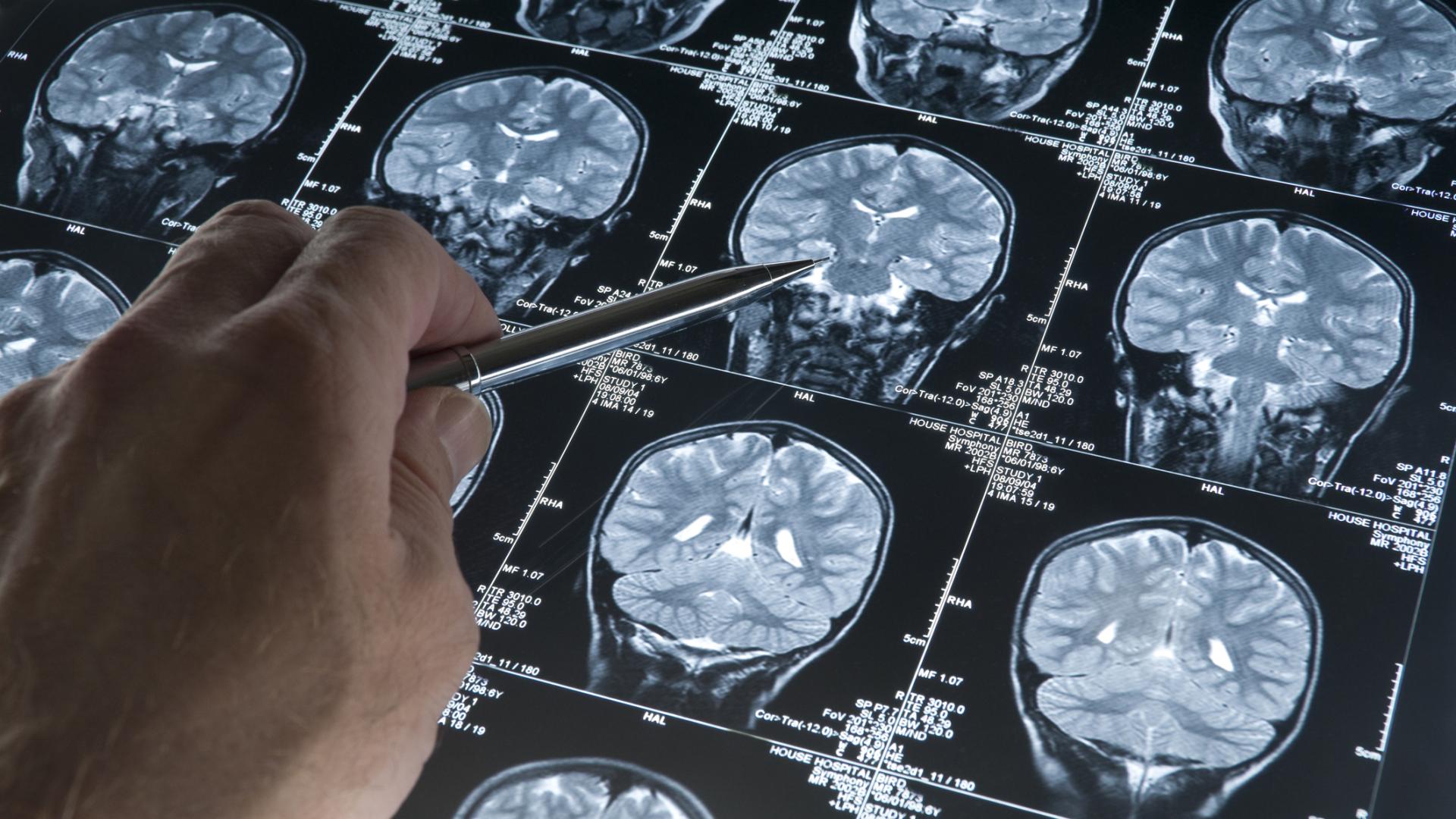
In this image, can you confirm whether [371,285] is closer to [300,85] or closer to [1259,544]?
[1259,544]

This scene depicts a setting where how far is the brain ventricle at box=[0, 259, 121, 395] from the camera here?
143cm

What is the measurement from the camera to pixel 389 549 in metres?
0.77

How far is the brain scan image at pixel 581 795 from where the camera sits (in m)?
1.09

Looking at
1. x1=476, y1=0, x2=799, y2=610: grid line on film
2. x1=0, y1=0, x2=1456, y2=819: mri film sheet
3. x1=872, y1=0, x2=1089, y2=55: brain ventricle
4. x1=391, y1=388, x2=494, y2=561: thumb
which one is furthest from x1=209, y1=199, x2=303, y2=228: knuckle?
x1=872, y1=0, x2=1089, y2=55: brain ventricle

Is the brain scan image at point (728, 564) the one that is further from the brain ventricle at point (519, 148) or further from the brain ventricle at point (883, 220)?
the brain ventricle at point (519, 148)

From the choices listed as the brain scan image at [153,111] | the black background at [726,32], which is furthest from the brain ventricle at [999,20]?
the brain scan image at [153,111]

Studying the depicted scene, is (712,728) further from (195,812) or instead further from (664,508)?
(195,812)

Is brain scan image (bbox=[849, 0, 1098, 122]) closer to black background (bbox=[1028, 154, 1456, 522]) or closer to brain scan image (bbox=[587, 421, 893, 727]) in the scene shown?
black background (bbox=[1028, 154, 1456, 522])

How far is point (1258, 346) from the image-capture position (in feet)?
4.15

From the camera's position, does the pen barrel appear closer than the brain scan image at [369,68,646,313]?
Yes

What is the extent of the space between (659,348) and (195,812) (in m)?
0.73

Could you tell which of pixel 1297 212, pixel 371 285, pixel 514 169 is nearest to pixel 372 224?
pixel 371 285

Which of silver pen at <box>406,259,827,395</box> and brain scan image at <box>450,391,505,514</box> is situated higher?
silver pen at <box>406,259,827,395</box>

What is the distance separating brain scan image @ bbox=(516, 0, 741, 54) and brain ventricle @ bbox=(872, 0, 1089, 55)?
0.68 ft
